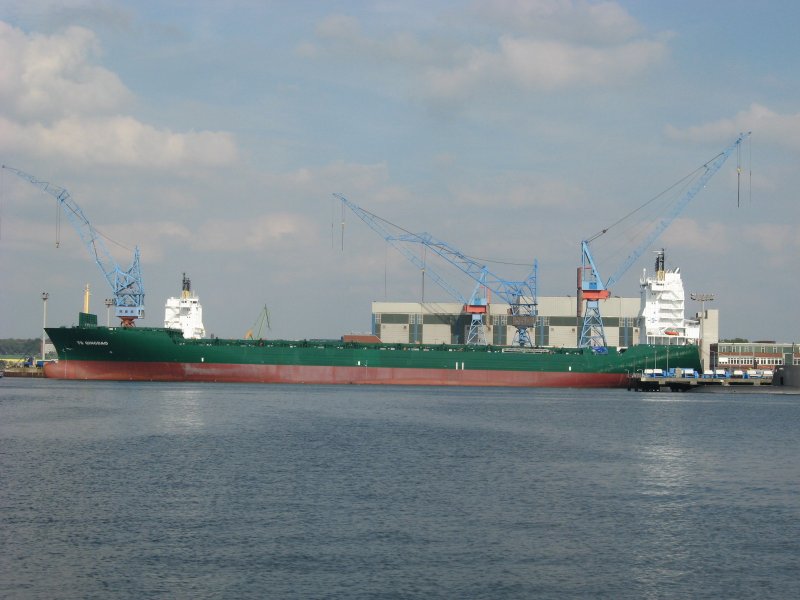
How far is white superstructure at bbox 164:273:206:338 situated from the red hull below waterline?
1485 centimetres

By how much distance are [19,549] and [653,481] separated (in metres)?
19.5

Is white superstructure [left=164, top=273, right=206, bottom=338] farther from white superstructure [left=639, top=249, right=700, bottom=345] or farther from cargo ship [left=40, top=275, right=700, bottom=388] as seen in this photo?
white superstructure [left=639, top=249, right=700, bottom=345]

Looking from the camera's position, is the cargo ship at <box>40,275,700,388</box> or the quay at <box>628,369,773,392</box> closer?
the cargo ship at <box>40,275,700,388</box>

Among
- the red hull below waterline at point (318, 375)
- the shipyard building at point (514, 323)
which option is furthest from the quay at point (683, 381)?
the shipyard building at point (514, 323)

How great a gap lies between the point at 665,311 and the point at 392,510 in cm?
7911

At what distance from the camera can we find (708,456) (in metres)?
37.2

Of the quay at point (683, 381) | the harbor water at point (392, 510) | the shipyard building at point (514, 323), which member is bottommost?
the harbor water at point (392, 510)

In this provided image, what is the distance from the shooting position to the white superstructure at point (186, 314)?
10381cm

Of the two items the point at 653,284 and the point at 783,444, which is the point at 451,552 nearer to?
the point at 783,444

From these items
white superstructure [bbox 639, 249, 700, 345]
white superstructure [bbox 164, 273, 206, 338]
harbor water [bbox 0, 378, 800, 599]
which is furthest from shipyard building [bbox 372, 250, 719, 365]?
harbor water [bbox 0, 378, 800, 599]

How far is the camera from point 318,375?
89875mm

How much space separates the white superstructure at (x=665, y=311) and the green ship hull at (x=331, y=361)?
128 inches

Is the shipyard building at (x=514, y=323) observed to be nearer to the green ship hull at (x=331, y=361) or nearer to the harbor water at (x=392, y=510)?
the green ship hull at (x=331, y=361)

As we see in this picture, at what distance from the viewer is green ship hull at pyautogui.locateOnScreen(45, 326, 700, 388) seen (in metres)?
84.8
